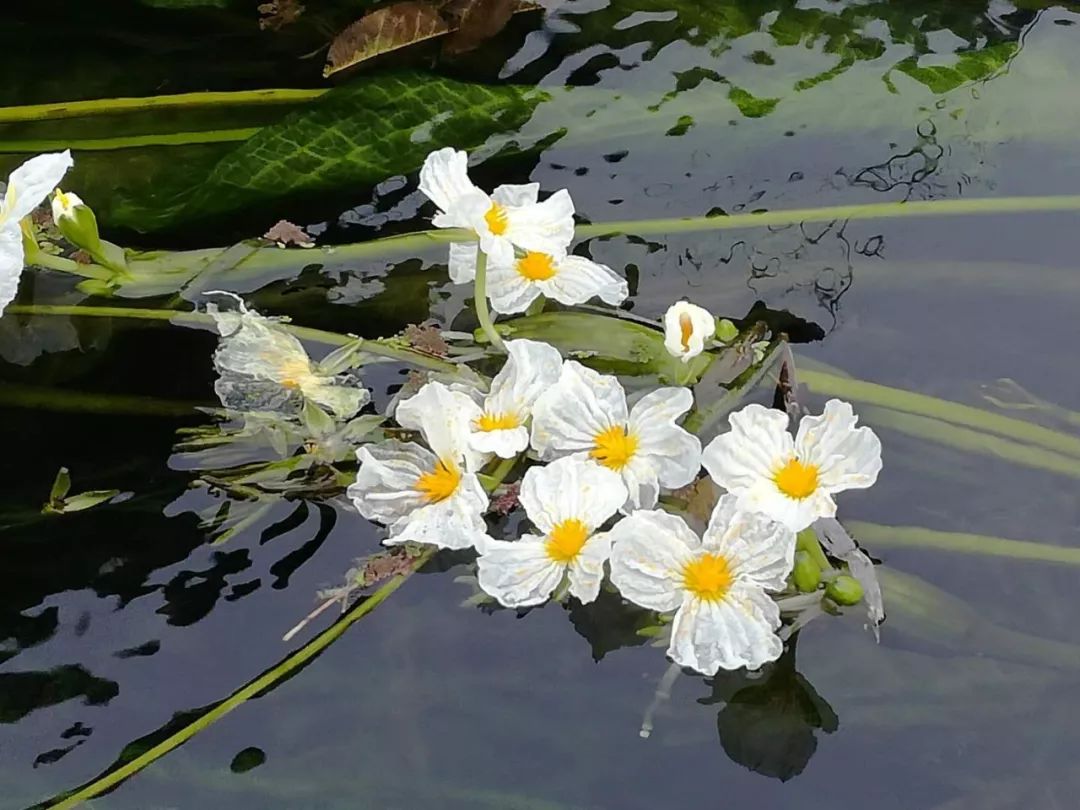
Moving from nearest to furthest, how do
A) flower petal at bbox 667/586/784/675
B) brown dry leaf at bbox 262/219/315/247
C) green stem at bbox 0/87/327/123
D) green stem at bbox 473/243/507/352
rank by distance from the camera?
flower petal at bbox 667/586/784/675 → green stem at bbox 473/243/507/352 → brown dry leaf at bbox 262/219/315/247 → green stem at bbox 0/87/327/123

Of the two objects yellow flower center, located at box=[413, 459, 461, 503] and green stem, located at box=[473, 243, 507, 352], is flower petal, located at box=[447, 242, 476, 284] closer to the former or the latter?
green stem, located at box=[473, 243, 507, 352]

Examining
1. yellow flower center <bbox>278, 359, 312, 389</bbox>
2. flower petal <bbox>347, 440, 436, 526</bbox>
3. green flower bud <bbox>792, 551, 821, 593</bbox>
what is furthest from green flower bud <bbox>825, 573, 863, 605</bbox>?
yellow flower center <bbox>278, 359, 312, 389</bbox>

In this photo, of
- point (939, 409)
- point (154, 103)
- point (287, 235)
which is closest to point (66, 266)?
point (287, 235)

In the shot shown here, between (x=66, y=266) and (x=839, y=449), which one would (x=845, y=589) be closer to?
(x=839, y=449)

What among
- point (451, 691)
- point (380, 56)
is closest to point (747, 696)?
point (451, 691)

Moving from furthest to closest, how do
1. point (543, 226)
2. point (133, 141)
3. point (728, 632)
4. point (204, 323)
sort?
point (133, 141) → point (204, 323) → point (543, 226) → point (728, 632)

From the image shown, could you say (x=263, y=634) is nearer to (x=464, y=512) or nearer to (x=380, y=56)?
(x=464, y=512)

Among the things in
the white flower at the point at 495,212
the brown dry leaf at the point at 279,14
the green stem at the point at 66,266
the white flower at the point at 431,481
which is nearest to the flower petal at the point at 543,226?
the white flower at the point at 495,212
